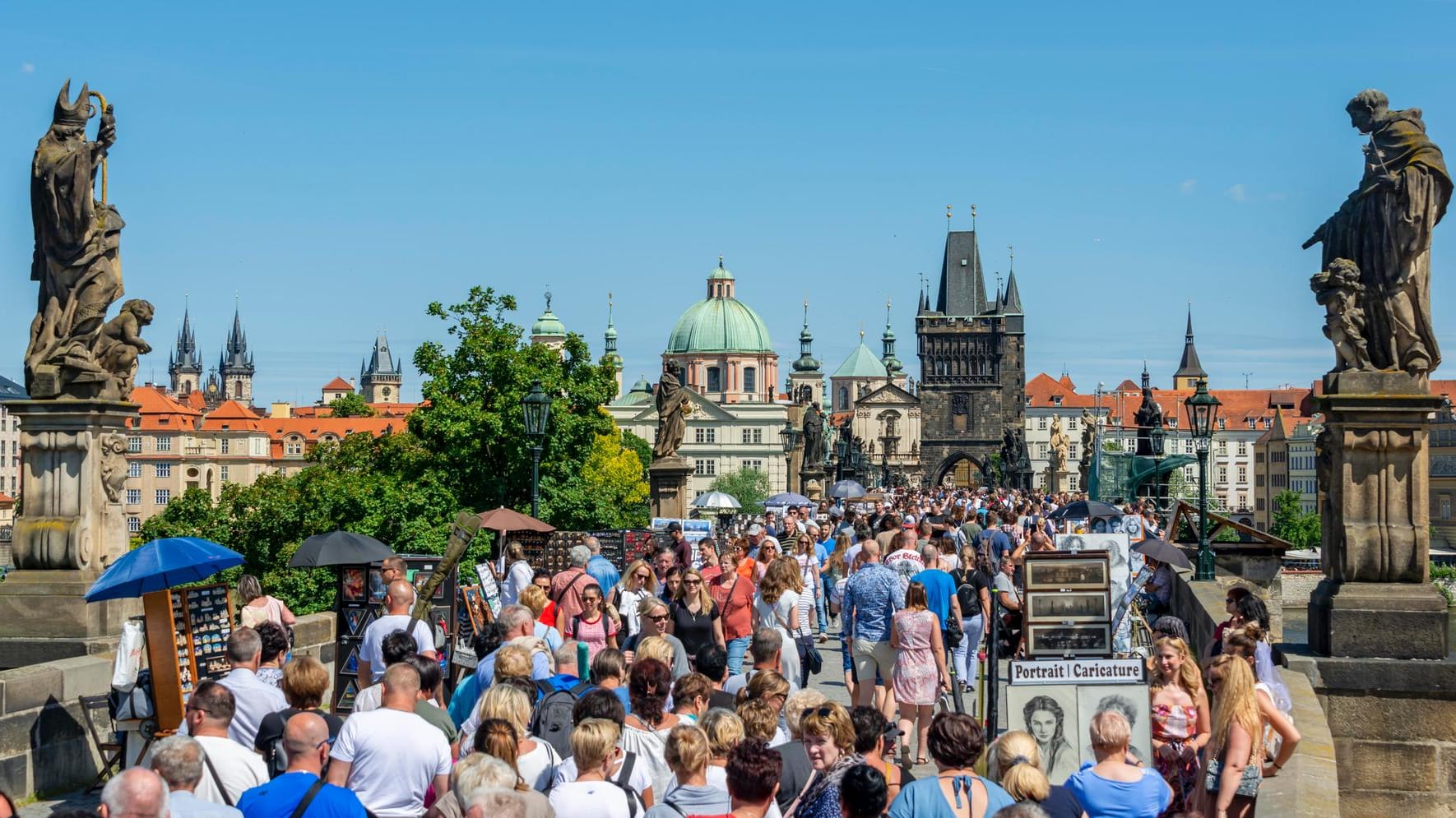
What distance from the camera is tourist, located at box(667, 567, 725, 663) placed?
448 inches

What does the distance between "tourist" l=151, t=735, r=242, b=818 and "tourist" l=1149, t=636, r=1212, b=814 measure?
4.25m

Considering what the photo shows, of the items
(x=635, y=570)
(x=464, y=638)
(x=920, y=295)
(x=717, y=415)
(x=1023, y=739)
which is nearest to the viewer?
(x=1023, y=739)

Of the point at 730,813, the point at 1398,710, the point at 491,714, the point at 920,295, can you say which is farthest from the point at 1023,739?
the point at 920,295

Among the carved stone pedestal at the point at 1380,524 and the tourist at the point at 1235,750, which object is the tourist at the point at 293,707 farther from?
the carved stone pedestal at the point at 1380,524

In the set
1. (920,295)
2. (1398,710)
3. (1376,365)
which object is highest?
(920,295)

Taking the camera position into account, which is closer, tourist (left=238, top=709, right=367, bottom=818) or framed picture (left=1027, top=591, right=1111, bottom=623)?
tourist (left=238, top=709, right=367, bottom=818)

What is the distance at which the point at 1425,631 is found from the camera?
1017 centimetres

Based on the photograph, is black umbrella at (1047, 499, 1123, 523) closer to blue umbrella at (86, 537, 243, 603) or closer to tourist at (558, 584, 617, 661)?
tourist at (558, 584, 617, 661)

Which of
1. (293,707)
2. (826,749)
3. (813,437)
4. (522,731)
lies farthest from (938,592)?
(813,437)

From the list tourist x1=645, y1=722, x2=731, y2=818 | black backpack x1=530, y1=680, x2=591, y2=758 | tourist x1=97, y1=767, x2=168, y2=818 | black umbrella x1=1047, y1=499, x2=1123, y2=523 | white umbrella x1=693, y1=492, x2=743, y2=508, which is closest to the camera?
tourist x1=97, y1=767, x2=168, y2=818

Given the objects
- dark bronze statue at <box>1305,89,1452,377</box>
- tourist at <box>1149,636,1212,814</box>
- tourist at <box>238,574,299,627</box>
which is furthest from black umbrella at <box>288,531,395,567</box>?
dark bronze statue at <box>1305,89,1452,377</box>

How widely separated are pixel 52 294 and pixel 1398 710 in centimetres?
852

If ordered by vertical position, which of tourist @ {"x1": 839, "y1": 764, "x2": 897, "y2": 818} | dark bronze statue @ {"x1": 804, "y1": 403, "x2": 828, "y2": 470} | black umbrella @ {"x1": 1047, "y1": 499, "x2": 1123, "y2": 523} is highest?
dark bronze statue @ {"x1": 804, "y1": 403, "x2": 828, "y2": 470}

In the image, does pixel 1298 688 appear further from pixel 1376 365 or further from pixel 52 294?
pixel 52 294
